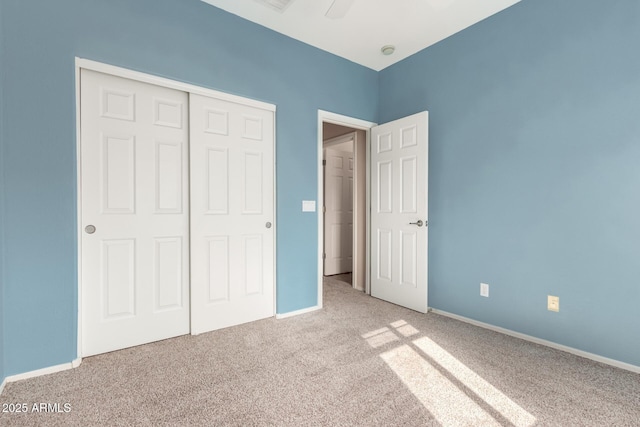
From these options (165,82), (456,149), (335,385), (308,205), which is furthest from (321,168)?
(335,385)

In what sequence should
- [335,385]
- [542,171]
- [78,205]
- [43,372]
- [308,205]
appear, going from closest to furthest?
[335,385] → [43,372] → [78,205] → [542,171] → [308,205]

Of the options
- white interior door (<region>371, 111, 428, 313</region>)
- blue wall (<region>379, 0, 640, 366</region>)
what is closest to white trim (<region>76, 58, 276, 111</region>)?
white interior door (<region>371, 111, 428, 313</region>)

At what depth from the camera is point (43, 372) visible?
191 centimetres

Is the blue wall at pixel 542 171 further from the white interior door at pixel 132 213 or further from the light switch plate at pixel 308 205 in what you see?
the white interior door at pixel 132 213

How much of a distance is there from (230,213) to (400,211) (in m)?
1.83

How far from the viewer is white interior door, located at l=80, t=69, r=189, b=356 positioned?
2.11 m

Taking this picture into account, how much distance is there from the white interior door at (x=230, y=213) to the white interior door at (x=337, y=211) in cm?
207

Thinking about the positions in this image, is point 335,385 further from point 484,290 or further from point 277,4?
point 277,4

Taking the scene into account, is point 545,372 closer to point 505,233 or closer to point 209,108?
point 505,233

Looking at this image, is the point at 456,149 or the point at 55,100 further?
the point at 456,149

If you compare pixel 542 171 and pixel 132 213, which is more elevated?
pixel 542 171

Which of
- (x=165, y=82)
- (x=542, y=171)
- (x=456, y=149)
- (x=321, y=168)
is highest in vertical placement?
(x=165, y=82)

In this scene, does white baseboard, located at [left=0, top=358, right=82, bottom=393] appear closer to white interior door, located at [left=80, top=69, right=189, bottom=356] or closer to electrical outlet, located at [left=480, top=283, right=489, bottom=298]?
white interior door, located at [left=80, top=69, right=189, bottom=356]

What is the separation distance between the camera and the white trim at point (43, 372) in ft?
5.97
